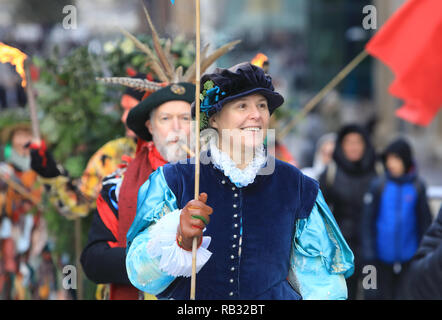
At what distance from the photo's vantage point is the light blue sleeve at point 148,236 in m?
2.80

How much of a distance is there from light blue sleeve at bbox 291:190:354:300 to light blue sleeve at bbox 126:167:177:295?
518 millimetres

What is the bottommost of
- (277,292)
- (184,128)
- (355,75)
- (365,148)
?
(277,292)

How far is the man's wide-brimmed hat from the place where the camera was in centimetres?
285

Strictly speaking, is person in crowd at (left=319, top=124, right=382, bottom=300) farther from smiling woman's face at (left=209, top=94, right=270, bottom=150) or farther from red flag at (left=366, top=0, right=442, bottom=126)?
smiling woman's face at (left=209, top=94, right=270, bottom=150)

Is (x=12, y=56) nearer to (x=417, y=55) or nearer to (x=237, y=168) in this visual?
(x=237, y=168)

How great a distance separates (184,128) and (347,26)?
21513 mm

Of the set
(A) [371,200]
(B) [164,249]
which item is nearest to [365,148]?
(A) [371,200]

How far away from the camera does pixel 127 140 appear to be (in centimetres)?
486

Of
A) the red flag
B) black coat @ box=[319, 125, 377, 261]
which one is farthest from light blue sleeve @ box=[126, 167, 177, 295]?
black coat @ box=[319, 125, 377, 261]

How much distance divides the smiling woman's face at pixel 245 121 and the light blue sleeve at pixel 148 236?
13.3 inches

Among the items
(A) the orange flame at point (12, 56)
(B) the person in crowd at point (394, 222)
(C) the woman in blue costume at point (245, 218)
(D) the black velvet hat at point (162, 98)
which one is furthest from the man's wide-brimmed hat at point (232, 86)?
(B) the person in crowd at point (394, 222)

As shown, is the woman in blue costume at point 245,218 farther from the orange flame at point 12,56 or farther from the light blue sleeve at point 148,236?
the orange flame at point 12,56

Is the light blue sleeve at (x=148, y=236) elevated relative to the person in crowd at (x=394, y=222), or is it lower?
lower

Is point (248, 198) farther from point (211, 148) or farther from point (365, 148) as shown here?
point (365, 148)
